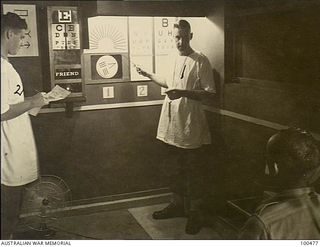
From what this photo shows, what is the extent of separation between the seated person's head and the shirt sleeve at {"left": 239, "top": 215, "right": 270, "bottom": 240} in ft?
0.37

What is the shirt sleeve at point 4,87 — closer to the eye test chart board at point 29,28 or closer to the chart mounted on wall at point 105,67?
the eye test chart board at point 29,28

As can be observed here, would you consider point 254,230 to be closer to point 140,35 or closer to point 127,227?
point 127,227

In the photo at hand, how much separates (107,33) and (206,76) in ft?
0.95

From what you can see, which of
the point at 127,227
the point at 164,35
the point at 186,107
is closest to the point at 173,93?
the point at 186,107

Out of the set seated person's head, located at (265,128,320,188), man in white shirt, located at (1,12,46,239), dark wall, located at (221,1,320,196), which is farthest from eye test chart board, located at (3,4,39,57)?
seated person's head, located at (265,128,320,188)

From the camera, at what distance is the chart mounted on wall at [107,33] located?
113cm

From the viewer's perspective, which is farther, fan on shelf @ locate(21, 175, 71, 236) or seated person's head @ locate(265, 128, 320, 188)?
fan on shelf @ locate(21, 175, 71, 236)

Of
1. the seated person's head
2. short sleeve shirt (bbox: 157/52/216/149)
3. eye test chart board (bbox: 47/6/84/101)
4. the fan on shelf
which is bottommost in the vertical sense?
the fan on shelf

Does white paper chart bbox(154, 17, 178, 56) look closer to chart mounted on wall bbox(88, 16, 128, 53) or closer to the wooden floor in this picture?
chart mounted on wall bbox(88, 16, 128, 53)

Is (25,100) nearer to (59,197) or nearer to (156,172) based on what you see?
(59,197)

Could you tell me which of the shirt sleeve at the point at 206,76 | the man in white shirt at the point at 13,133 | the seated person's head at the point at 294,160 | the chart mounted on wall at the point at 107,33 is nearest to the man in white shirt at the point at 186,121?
the shirt sleeve at the point at 206,76

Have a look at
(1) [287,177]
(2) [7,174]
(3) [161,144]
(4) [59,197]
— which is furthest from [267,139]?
(2) [7,174]

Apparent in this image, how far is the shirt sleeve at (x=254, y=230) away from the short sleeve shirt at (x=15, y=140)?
1.86 ft

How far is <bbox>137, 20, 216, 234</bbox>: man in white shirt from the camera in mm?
1175
